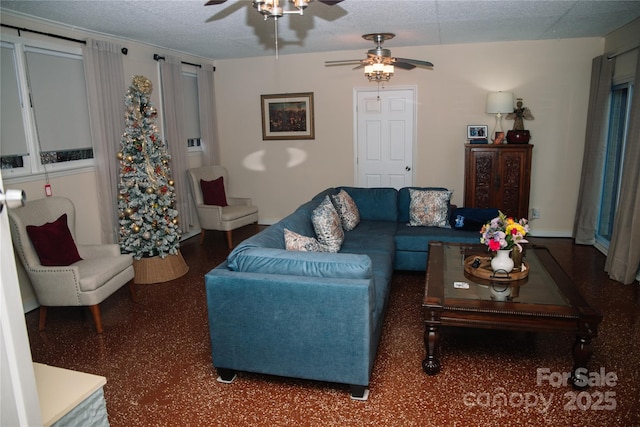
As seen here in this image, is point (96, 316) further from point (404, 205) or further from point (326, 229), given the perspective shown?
point (404, 205)

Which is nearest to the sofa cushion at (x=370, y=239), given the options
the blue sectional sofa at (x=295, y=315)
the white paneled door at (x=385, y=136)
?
the blue sectional sofa at (x=295, y=315)

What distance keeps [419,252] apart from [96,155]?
3.60 metres

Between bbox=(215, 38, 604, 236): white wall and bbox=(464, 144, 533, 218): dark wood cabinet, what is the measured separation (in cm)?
54

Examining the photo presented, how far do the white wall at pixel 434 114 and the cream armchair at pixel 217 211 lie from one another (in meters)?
0.82

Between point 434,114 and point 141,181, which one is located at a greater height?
point 434,114

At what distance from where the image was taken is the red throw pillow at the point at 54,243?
3811mm

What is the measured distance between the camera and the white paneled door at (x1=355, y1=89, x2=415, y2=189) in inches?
263

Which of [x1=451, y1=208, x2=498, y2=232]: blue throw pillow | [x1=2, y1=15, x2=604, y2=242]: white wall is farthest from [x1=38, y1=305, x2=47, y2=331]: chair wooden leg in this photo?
[x1=451, y1=208, x2=498, y2=232]: blue throw pillow

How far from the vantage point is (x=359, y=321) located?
271 centimetres

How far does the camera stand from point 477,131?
6.34 metres

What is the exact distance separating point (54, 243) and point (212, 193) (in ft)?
8.82

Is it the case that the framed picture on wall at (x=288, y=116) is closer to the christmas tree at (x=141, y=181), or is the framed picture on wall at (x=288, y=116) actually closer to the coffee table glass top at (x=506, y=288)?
the christmas tree at (x=141, y=181)

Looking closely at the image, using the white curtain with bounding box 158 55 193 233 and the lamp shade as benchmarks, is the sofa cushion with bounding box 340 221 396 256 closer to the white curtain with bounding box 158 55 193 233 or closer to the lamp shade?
the lamp shade

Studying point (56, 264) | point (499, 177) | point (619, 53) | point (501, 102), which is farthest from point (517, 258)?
point (56, 264)
